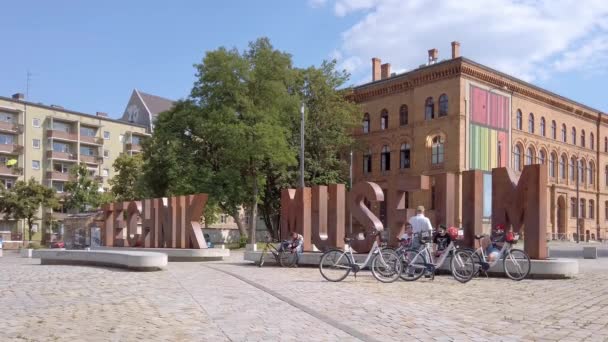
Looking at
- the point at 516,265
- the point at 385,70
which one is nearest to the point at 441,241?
the point at 516,265

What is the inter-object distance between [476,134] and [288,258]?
1388 inches

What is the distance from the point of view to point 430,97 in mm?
52125

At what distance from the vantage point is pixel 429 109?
5241cm

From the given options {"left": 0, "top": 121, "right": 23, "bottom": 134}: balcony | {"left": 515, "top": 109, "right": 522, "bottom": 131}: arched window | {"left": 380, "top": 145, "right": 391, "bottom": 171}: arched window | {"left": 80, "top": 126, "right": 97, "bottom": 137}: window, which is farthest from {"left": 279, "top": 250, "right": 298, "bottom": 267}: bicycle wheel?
{"left": 80, "top": 126, "right": 97, "bottom": 137}: window

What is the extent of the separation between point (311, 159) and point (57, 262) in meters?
30.3

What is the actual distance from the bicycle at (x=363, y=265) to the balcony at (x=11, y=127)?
232ft

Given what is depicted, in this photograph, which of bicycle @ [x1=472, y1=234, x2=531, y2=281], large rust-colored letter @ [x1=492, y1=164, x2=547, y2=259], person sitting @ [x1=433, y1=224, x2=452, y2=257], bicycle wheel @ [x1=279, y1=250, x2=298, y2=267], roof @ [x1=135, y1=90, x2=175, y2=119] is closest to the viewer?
person sitting @ [x1=433, y1=224, x2=452, y2=257]

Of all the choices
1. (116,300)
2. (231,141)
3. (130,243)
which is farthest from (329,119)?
(116,300)

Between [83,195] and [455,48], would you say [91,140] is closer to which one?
[83,195]

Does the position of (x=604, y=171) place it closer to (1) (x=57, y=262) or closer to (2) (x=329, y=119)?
(2) (x=329, y=119)

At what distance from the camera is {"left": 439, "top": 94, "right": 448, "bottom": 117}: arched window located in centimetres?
5056

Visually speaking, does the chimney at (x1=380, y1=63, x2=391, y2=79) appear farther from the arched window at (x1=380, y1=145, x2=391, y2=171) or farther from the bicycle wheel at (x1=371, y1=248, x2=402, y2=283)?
the bicycle wheel at (x1=371, y1=248, x2=402, y2=283)

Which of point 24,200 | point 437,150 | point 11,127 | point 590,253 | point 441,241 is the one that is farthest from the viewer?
point 11,127

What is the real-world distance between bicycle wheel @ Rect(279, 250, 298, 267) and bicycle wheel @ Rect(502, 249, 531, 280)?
675 centimetres
